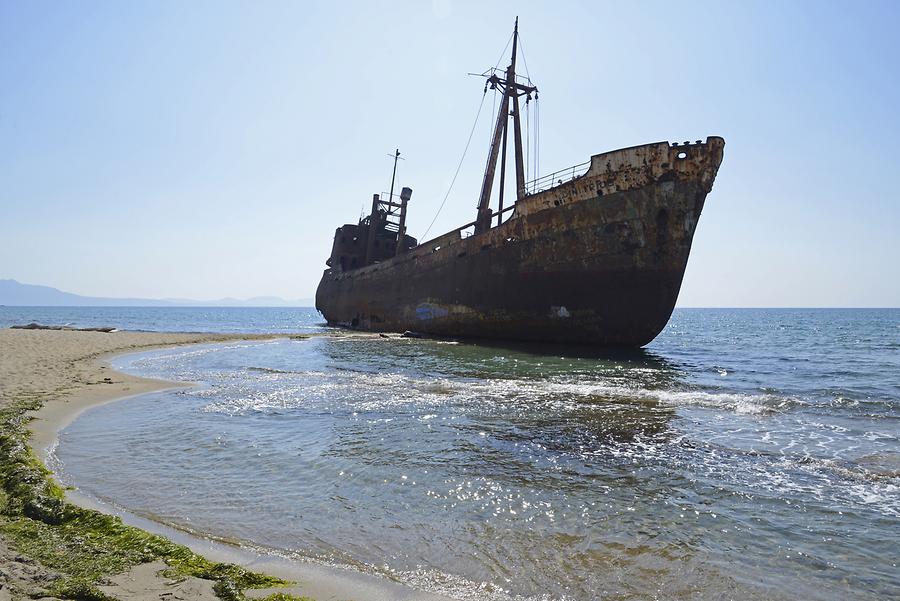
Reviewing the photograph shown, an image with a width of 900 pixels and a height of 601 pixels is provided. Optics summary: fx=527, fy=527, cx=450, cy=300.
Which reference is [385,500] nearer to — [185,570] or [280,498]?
[280,498]

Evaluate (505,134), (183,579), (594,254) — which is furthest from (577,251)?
(183,579)

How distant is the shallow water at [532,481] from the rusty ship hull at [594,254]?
7.57 meters

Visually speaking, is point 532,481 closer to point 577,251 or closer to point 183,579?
point 183,579

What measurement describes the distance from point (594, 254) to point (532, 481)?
14.3 meters

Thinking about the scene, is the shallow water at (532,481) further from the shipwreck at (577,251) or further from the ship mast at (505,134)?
the ship mast at (505,134)

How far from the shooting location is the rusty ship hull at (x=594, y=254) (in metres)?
17.2

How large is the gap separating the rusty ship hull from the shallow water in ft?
24.8

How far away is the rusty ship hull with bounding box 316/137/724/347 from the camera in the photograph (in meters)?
17.2

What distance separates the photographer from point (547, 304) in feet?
65.2

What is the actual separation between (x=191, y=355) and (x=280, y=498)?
15667 millimetres

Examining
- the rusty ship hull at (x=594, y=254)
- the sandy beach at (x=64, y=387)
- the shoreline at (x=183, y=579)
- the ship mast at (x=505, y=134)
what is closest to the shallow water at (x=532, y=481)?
the shoreline at (x=183, y=579)

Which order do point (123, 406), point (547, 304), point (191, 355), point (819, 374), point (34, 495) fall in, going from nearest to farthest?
1. point (34, 495)
2. point (123, 406)
3. point (819, 374)
4. point (191, 355)
5. point (547, 304)

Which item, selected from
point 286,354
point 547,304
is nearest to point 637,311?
point 547,304

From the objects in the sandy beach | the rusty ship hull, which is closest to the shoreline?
the sandy beach
